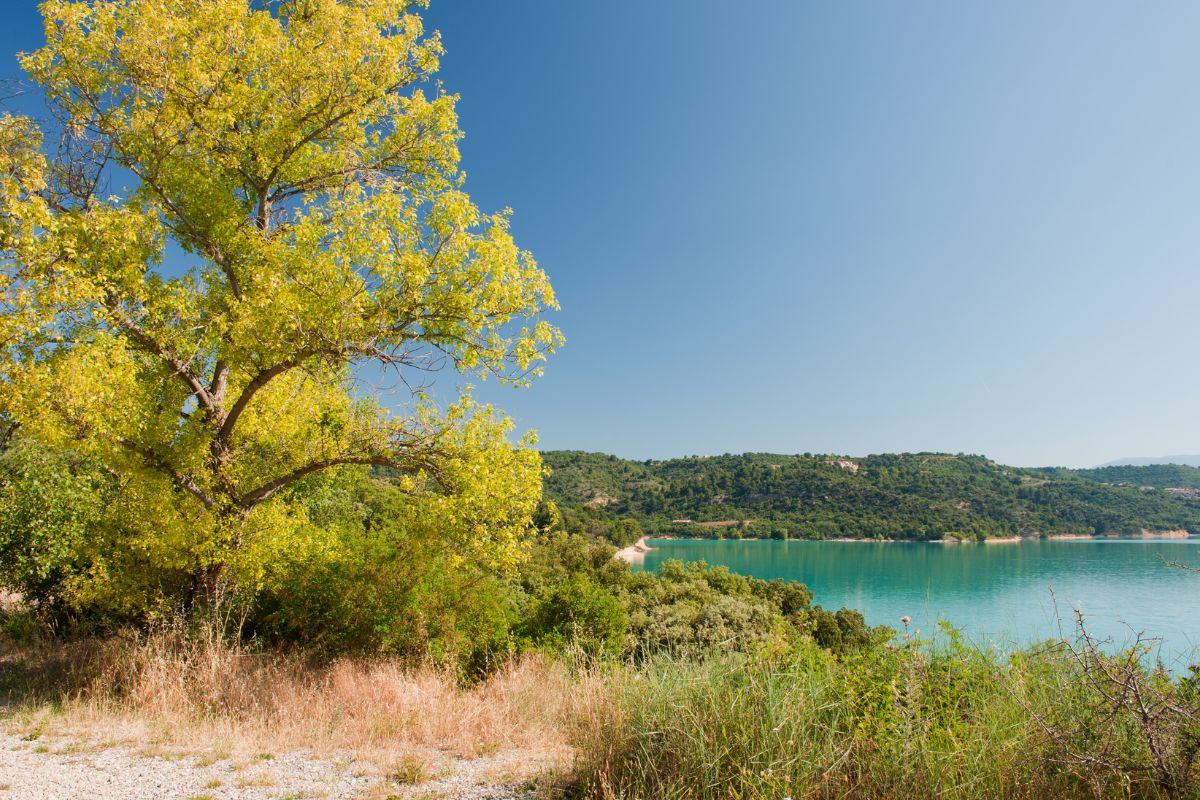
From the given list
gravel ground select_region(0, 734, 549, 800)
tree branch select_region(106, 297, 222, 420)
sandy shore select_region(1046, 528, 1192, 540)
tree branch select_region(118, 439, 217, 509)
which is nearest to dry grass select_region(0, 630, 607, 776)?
gravel ground select_region(0, 734, 549, 800)

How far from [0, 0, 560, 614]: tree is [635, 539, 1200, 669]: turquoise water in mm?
6300

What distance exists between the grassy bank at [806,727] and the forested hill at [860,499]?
6924cm

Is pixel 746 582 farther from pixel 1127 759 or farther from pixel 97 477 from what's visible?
pixel 1127 759

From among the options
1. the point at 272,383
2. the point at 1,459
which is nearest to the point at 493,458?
the point at 272,383

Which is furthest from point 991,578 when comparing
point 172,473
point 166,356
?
point 166,356

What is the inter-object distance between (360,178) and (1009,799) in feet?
34.6

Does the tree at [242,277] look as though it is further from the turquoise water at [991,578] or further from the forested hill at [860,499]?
the forested hill at [860,499]

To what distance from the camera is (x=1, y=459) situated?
1590 cm

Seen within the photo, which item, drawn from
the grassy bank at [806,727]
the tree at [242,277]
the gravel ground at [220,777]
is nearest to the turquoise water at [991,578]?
the grassy bank at [806,727]

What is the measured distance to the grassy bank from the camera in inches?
128

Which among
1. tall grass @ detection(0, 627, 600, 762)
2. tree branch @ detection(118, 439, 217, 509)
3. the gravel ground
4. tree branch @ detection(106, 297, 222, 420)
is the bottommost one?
tall grass @ detection(0, 627, 600, 762)

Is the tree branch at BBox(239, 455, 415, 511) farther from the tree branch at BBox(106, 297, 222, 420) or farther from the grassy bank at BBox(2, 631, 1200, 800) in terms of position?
the grassy bank at BBox(2, 631, 1200, 800)

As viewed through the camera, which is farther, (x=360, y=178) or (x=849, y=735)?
(x=360, y=178)

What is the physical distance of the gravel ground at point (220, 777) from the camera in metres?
4.72
